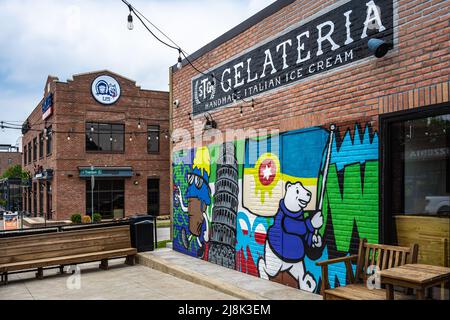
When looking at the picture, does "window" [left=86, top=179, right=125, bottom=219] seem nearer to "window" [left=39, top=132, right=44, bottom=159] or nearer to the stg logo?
"window" [left=39, top=132, right=44, bottom=159]

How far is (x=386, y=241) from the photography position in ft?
17.9

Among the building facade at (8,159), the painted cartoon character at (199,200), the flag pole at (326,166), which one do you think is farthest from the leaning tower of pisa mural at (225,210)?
the building facade at (8,159)

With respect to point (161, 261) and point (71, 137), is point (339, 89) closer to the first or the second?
point (161, 261)

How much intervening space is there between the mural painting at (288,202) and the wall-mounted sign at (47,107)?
1778cm

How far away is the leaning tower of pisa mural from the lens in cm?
880

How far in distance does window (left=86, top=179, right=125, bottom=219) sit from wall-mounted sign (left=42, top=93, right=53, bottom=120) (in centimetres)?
482

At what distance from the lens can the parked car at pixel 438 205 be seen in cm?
490

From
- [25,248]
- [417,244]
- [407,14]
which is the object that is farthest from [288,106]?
[25,248]

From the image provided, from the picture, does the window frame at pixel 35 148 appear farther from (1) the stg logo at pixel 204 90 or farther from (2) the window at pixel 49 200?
(1) the stg logo at pixel 204 90

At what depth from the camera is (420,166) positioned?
5.24 metres

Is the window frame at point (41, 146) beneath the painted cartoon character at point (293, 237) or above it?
above

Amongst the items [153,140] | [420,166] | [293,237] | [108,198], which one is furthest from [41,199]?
[420,166]

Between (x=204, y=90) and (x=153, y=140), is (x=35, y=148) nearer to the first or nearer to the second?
(x=153, y=140)

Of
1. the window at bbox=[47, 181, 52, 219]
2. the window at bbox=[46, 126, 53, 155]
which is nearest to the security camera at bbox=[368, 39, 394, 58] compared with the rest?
the window at bbox=[46, 126, 53, 155]
